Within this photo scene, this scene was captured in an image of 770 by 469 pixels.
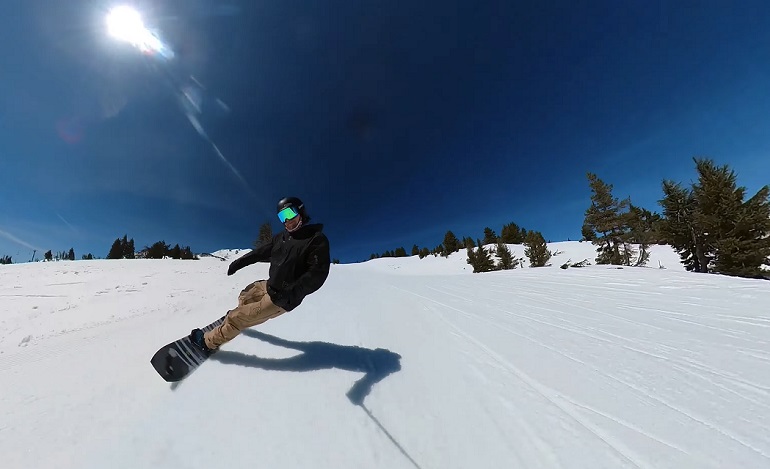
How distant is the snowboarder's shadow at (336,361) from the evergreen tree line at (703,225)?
92.0 feet

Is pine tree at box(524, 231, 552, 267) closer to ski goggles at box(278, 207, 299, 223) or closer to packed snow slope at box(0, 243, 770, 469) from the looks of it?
packed snow slope at box(0, 243, 770, 469)

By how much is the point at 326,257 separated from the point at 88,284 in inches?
467

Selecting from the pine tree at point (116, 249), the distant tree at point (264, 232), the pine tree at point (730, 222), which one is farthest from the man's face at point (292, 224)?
the pine tree at point (116, 249)

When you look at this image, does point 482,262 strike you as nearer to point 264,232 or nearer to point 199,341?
point 199,341

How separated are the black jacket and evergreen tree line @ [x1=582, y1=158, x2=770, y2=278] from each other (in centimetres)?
2871

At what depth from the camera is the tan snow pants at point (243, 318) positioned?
3.01 metres

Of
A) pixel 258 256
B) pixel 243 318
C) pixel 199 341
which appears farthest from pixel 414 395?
pixel 258 256

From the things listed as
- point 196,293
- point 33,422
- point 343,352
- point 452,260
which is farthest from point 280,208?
point 452,260

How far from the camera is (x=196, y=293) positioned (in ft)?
25.9

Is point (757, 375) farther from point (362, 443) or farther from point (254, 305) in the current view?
point (254, 305)

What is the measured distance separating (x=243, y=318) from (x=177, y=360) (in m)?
0.67

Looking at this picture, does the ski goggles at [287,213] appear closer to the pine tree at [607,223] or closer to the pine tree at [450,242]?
the pine tree at [607,223]

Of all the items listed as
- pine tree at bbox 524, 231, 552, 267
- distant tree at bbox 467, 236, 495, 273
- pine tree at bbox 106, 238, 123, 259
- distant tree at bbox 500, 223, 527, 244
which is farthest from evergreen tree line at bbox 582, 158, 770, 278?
pine tree at bbox 106, 238, 123, 259

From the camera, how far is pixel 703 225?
819 inches
